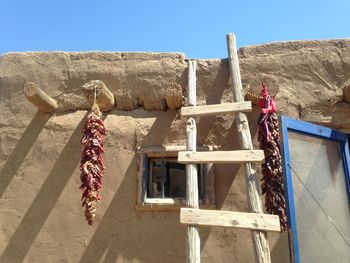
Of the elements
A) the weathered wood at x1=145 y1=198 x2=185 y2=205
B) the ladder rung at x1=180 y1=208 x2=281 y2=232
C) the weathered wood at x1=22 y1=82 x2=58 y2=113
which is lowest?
the ladder rung at x1=180 y1=208 x2=281 y2=232

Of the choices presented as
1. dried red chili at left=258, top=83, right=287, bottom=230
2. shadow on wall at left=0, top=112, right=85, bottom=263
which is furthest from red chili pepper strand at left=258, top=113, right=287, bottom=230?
shadow on wall at left=0, top=112, right=85, bottom=263

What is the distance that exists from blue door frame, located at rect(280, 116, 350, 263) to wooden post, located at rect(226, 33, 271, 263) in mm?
279

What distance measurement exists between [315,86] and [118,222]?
7.29 ft

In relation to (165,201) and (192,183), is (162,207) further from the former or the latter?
(192,183)

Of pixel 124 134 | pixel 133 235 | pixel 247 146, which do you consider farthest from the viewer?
pixel 124 134

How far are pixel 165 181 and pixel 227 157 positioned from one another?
81 cm

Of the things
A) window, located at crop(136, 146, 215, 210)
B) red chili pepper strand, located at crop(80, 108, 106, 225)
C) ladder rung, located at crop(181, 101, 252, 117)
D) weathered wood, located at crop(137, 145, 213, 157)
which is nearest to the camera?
red chili pepper strand, located at crop(80, 108, 106, 225)

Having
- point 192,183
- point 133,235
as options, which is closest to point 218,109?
point 192,183

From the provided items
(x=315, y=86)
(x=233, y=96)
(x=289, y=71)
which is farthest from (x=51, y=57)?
(x=315, y=86)

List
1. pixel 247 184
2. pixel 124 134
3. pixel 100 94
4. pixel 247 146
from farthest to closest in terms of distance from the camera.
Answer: pixel 124 134 → pixel 100 94 → pixel 247 146 → pixel 247 184

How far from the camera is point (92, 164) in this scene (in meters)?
3.11

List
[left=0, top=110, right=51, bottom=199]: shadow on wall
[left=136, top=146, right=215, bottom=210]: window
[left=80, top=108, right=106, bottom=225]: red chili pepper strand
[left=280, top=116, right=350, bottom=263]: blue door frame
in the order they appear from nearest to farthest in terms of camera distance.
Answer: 1. [left=280, top=116, right=350, bottom=263]: blue door frame
2. [left=80, top=108, right=106, bottom=225]: red chili pepper strand
3. [left=136, top=146, right=215, bottom=210]: window
4. [left=0, top=110, right=51, bottom=199]: shadow on wall

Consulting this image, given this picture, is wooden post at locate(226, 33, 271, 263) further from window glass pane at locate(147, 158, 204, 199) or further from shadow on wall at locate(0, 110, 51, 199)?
shadow on wall at locate(0, 110, 51, 199)

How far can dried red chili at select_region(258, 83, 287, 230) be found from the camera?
285cm
